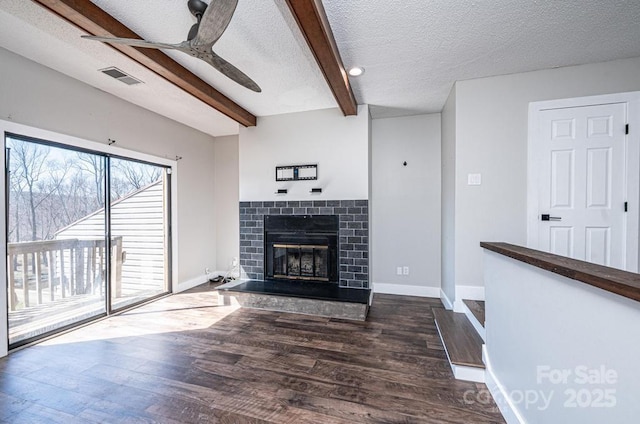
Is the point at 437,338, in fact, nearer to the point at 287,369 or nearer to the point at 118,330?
the point at 287,369

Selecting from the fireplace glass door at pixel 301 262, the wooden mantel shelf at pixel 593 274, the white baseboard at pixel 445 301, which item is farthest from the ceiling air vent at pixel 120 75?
the white baseboard at pixel 445 301

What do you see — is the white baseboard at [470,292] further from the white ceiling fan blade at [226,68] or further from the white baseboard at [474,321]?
the white ceiling fan blade at [226,68]

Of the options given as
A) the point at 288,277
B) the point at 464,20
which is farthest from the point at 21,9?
the point at 288,277

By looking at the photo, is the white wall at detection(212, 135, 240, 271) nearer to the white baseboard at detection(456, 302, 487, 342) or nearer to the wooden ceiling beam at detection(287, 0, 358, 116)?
the wooden ceiling beam at detection(287, 0, 358, 116)

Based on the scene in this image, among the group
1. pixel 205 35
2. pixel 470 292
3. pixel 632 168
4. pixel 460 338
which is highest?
pixel 205 35

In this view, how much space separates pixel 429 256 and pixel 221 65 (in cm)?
352

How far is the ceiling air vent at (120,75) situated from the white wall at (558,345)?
12.6ft

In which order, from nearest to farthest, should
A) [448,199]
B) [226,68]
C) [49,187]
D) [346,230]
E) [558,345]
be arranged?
1. [558,345]
2. [226,68]
3. [49,187]
4. [448,199]
5. [346,230]

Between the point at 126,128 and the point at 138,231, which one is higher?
the point at 126,128

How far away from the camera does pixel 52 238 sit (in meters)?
2.68

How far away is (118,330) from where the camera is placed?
9.07 ft

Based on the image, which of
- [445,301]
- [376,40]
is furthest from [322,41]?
[445,301]

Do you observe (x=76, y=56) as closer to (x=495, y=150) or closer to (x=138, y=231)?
(x=138, y=231)

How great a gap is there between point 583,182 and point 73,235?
5.42m
